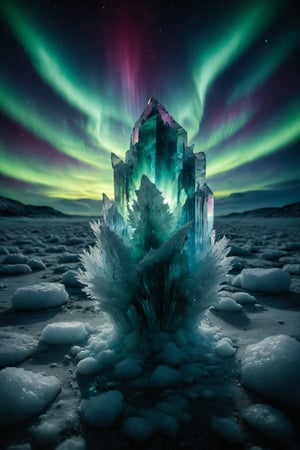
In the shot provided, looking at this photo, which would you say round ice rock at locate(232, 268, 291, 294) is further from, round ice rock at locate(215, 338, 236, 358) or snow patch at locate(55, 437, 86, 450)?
snow patch at locate(55, 437, 86, 450)

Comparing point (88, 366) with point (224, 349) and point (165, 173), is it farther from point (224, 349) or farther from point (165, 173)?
point (165, 173)

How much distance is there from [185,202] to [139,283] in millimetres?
602

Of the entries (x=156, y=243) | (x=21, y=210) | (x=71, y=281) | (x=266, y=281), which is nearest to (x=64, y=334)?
(x=156, y=243)

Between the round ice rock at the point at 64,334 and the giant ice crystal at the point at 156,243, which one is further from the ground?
the giant ice crystal at the point at 156,243

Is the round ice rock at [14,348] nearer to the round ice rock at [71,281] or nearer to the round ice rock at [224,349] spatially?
the round ice rock at [224,349]

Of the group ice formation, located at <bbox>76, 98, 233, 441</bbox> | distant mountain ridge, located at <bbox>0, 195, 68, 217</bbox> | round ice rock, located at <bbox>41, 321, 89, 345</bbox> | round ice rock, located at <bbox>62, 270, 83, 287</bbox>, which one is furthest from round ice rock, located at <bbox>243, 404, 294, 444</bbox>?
distant mountain ridge, located at <bbox>0, 195, 68, 217</bbox>

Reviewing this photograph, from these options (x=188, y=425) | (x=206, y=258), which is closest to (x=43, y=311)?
(x=206, y=258)

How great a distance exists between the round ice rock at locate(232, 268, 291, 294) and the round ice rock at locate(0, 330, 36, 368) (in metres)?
2.32

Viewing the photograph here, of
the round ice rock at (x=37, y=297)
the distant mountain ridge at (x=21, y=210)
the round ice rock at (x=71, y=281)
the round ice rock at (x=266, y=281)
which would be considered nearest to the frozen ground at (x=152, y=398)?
the round ice rock at (x=37, y=297)

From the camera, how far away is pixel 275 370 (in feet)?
3.73

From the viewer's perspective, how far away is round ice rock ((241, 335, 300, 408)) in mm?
1056

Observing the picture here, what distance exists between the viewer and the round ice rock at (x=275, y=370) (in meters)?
1.06

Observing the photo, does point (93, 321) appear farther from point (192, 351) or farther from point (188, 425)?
point (188, 425)

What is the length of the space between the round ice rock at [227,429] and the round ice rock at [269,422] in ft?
0.23
